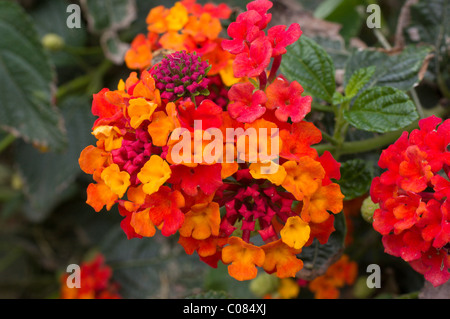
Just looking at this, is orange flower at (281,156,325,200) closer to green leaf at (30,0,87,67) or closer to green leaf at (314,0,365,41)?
green leaf at (314,0,365,41)

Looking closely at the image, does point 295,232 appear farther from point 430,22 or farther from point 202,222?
point 430,22

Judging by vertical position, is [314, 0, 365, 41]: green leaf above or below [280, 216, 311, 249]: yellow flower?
above

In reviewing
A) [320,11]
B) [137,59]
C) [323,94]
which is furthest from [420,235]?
[320,11]

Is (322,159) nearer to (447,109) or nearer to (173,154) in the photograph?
(173,154)

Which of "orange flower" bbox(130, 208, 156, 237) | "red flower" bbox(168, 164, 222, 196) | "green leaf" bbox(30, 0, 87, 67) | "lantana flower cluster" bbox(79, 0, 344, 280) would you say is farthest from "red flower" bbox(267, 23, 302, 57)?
"green leaf" bbox(30, 0, 87, 67)

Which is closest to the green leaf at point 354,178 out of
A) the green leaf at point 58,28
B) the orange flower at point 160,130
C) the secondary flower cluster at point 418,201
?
the secondary flower cluster at point 418,201

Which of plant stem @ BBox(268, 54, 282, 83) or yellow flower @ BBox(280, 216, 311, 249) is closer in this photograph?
yellow flower @ BBox(280, 216, 311, 249)
